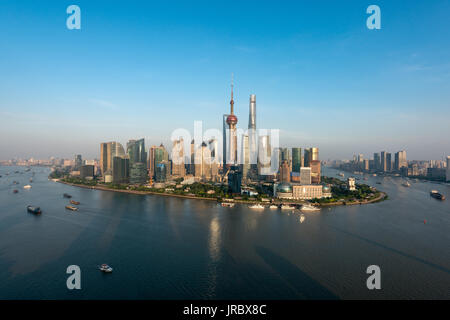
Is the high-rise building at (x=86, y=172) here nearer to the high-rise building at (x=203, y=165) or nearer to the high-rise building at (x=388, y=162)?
the high-rise building at (x=203, y=165)

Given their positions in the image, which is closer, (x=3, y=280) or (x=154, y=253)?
(x=3, y=280)

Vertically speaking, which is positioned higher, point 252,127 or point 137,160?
point 252,127

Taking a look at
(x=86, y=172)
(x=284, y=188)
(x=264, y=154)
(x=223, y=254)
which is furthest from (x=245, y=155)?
(x=223, y=254)

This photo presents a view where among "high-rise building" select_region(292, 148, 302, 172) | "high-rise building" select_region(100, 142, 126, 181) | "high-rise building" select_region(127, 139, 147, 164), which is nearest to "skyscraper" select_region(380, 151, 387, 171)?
"high-rise building" select_region(292, 148, 302, 172)

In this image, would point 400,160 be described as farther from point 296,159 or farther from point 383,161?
point 296,159

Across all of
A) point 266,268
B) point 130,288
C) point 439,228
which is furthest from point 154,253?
point 439,228
